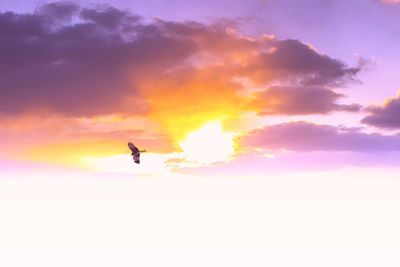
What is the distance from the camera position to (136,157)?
391 ft
